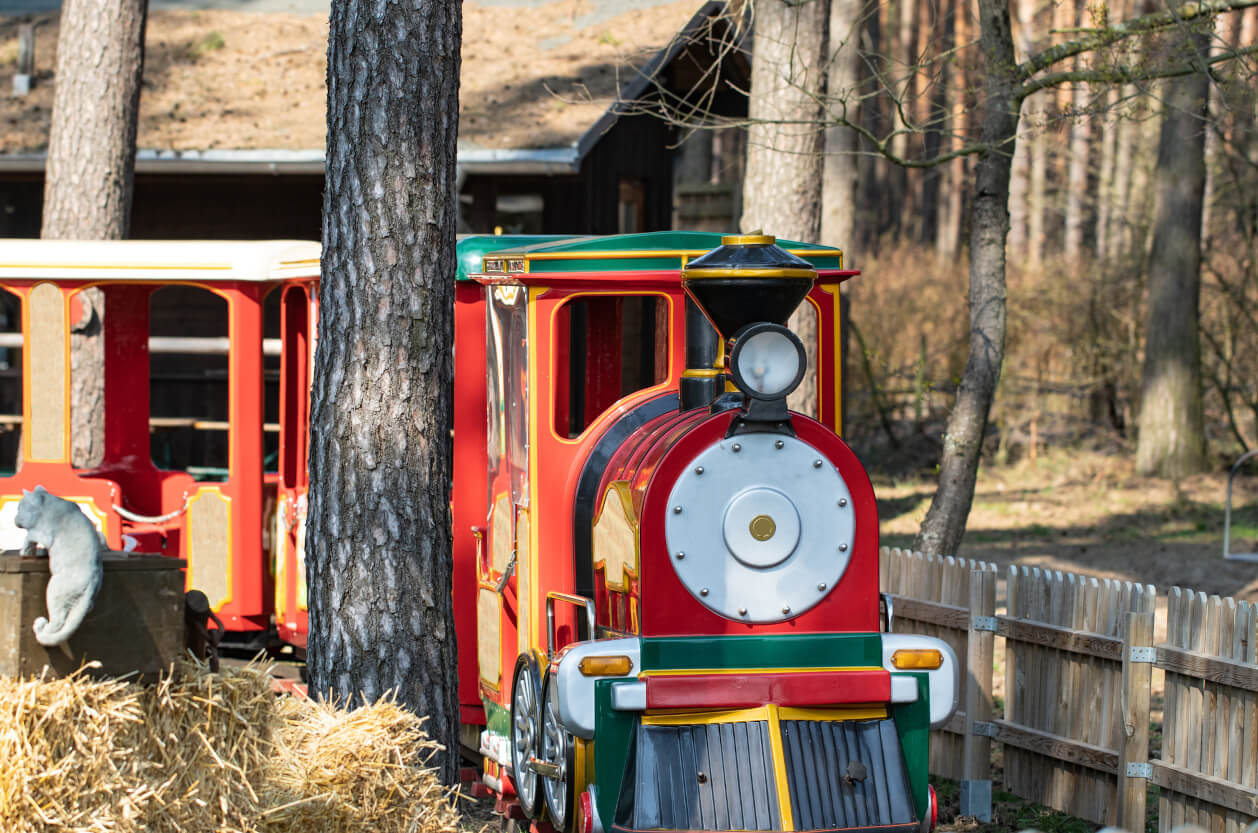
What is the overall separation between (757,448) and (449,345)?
124 cm

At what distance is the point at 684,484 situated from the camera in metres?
4.41

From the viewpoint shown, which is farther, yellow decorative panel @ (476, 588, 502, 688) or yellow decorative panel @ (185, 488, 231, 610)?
yellow decorative panel @ (185, 488, 231, 610)

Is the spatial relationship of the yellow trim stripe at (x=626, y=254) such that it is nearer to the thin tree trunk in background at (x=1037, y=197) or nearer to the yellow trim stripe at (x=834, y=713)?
the yellow trim stripe at (x=834, y=713)

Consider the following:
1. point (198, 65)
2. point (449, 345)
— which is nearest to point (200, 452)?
point (198, 65)

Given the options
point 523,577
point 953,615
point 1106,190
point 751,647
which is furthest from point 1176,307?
point 751,647

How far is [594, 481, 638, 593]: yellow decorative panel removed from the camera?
181 inches

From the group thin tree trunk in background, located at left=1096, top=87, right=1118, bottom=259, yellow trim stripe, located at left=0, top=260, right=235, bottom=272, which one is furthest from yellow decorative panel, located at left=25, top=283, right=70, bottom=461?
thin tree trunk in background, located at left=1096, top=87, right=1118, bottom=259

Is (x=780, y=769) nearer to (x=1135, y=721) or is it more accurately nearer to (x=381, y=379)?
(x=381, y=379)

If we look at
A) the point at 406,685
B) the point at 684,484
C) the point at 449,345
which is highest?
the point at 449,345

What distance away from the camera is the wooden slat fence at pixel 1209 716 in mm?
5238

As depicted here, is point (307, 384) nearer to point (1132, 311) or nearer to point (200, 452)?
point (200, 452)

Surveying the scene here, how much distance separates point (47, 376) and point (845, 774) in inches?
217

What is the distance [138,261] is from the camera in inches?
314

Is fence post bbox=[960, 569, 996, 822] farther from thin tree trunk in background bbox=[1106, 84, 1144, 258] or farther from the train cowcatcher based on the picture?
thin tree trunk in background bbox=[1106, 84, 1144, 258]
